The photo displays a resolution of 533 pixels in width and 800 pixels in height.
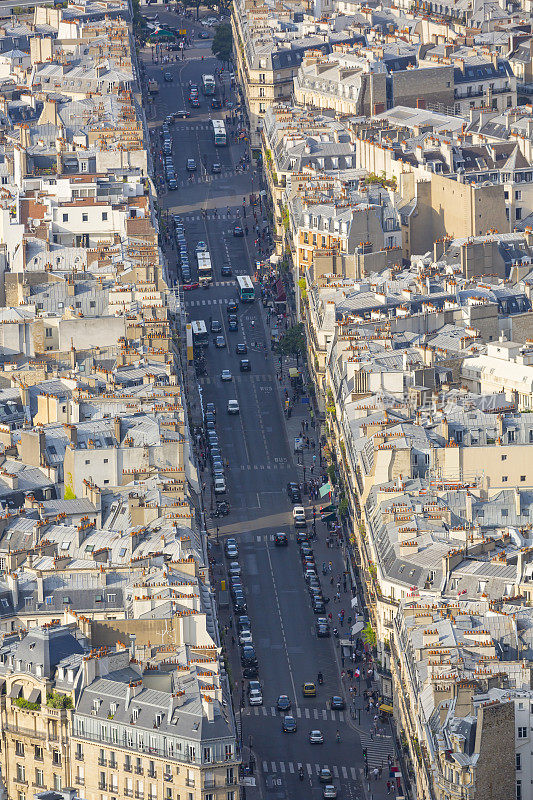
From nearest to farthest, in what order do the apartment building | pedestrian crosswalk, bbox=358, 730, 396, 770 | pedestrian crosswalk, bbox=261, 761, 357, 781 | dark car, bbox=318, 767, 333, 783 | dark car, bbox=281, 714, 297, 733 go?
1. the apartment building
2. dark car, bbox=318, 767, 333, 783
3. pedestrian crosswalk, bbox=261, 761, 357, 781
4. pedestrian crosswalk, bbox=358, 730, 396, 770
5. dark car, bbox=281, 714, 297, 733

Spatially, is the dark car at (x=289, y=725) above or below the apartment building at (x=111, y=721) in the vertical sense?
below

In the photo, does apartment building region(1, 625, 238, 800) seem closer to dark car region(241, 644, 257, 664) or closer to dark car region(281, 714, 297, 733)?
dark car region(281, 714, 297, 733)

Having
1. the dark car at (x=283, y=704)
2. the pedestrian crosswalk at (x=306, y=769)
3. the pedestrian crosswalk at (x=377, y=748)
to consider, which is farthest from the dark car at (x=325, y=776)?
the dark car at (x=283, y=704)

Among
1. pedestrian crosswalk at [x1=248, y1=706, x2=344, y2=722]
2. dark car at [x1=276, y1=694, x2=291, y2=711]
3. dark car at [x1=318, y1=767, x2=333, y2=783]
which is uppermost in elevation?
dark car at [x1=318, y1=767, x2=333, y2=783]

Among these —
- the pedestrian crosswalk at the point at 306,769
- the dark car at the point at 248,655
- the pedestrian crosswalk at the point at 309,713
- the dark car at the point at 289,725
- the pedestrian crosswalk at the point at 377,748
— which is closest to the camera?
the pedestrian crosswalk at the point at 306,769

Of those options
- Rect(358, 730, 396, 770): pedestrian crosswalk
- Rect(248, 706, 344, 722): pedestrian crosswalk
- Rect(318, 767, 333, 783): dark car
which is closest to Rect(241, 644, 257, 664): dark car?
Rect(248, 706, 344, 722): pedestrian crosswalk

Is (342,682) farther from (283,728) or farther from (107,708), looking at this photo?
(107,708)

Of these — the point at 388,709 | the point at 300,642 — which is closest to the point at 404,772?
the point at 388,709

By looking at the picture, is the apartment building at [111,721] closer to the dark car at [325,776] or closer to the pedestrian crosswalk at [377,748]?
the dark car at [325,776]
